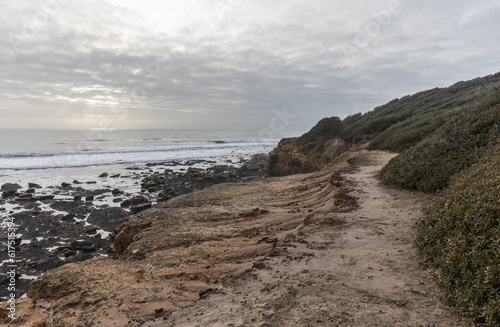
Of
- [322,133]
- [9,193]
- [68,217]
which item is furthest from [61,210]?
[322,133]

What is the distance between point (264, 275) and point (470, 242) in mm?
3016

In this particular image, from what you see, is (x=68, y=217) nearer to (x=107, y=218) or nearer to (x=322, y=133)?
(x=107, y=218)

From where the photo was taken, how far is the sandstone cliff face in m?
24.2

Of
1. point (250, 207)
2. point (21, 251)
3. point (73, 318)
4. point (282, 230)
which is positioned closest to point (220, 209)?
point (250, 207)

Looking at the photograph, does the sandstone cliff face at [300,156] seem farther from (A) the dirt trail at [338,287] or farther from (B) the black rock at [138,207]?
(A) the dirt trail at [338,287]

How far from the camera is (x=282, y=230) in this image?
749 cm

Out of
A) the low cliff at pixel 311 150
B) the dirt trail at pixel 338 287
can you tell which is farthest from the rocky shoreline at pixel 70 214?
the dirt trail at pixel 338 287

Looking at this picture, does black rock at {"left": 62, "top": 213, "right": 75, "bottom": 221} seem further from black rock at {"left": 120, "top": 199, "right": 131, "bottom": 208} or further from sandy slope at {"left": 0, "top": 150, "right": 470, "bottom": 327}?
sandy slope at {"left": 0, "top": 150, "right": 470, "bottom": 327}

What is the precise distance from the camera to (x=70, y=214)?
1394 centimetres

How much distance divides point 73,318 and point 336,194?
7.73 meters

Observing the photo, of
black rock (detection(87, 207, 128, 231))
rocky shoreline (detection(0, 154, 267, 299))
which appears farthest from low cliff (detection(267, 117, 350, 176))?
black rock (detection(87, 207, 128, 231))

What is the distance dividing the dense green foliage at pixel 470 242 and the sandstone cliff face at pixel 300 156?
730 inches

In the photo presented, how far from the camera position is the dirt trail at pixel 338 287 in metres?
3.37

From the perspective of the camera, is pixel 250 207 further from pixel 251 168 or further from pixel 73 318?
pixel 251 168
